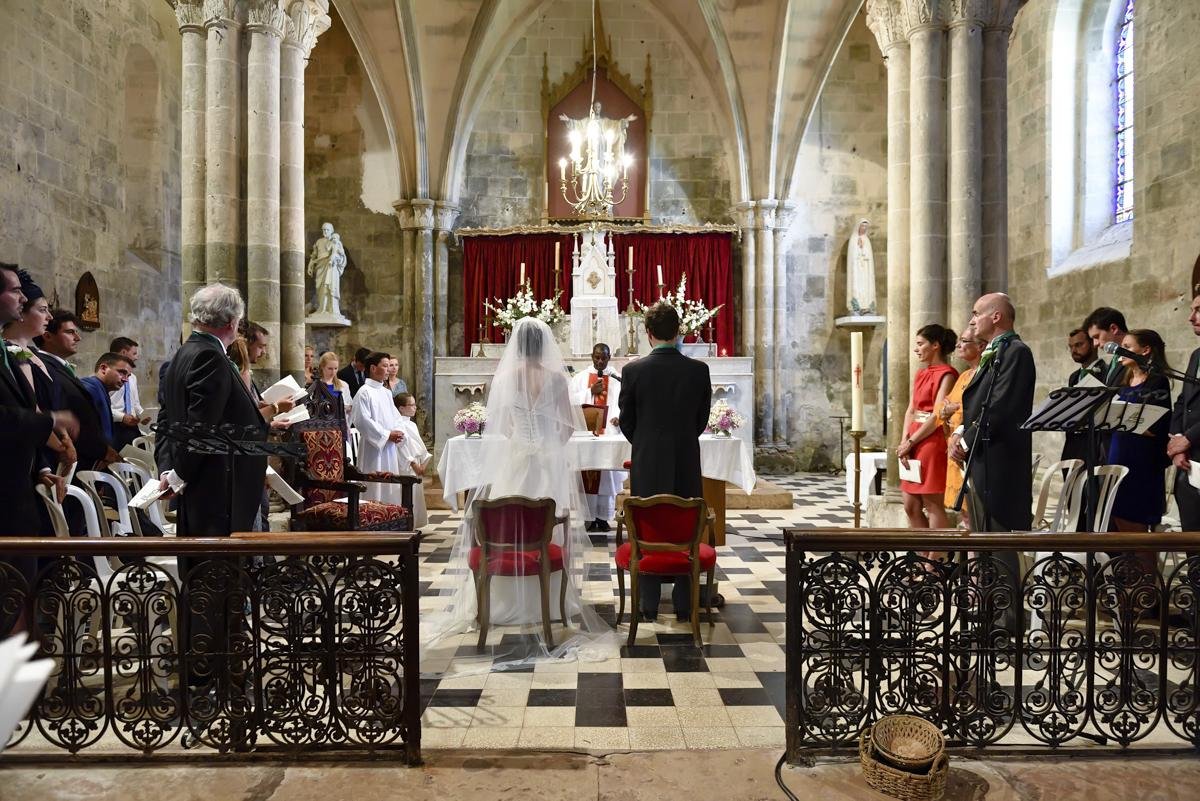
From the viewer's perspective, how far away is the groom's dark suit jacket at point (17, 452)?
310 cm

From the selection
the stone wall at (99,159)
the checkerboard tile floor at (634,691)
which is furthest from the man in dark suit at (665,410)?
the stone wall at (99,159)

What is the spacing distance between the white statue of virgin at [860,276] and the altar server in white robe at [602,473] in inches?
270

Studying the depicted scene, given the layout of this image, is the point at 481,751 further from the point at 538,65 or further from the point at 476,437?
the point at 538,65

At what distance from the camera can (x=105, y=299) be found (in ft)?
35.0

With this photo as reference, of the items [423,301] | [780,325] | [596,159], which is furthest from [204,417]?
[780,325]

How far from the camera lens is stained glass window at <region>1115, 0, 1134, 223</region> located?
1010 centimetres

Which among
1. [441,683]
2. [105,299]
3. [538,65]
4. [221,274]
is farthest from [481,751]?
[538,65]

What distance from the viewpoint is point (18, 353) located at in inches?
140

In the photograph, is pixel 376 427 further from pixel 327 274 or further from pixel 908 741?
pixel 327 274

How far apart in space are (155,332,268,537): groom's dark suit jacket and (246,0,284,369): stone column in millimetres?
3263

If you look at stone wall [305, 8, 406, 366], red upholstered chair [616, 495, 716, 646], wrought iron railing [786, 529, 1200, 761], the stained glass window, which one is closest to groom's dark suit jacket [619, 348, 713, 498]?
red upholstered chair [616, 495, 716, 646]

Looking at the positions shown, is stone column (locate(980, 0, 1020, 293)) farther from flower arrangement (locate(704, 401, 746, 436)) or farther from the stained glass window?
the stained glass window

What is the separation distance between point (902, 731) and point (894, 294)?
4913 mm

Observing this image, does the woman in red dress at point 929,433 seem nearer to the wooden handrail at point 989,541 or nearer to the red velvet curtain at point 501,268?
the wooden handrail at point 989,541
